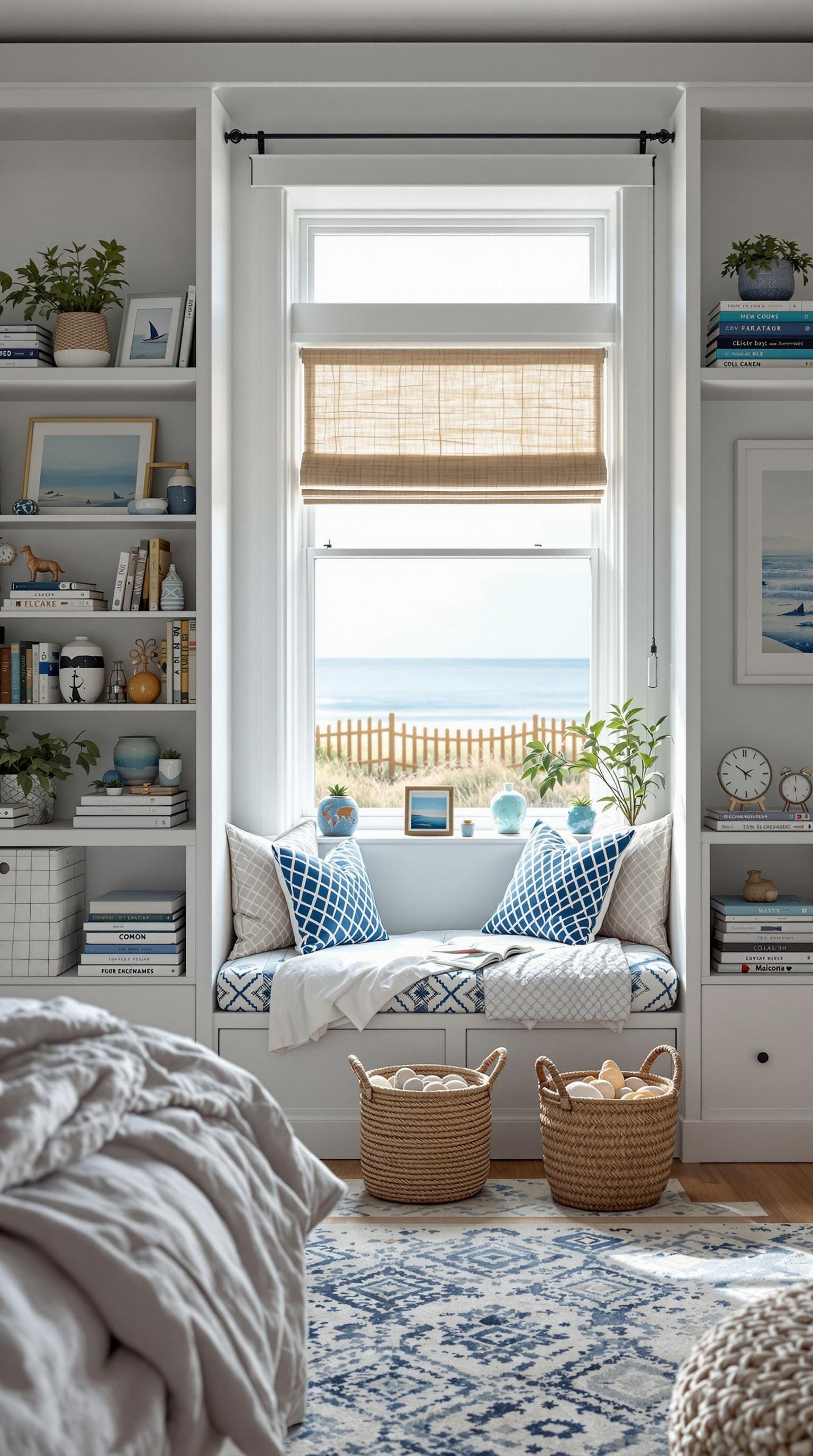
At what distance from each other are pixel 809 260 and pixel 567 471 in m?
0.96

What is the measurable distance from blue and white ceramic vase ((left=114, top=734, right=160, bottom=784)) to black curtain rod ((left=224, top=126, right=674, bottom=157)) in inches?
74.4

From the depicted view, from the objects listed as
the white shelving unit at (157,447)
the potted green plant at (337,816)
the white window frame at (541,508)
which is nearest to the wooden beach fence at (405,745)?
the white window frame at (541,508)

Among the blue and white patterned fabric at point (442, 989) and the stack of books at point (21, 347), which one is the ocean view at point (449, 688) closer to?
the blue and white patterned fabric at point (442, 989)

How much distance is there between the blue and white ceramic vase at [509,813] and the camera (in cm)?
395

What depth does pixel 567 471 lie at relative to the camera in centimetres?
396

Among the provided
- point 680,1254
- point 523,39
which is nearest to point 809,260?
point 523,39

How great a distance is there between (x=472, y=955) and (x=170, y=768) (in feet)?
3.53

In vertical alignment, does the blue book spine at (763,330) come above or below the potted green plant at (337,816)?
above

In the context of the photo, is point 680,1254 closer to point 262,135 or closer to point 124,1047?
point 124,1047

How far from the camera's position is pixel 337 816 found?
3.90 m

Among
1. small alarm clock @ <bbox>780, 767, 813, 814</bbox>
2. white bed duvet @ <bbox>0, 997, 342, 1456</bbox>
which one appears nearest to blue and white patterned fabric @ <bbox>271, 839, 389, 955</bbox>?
small alarm clock @ <bbox>780, 767, 813, 814</bbox>

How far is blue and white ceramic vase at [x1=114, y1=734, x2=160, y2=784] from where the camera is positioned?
3.63 m

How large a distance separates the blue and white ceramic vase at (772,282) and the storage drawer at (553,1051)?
2.17 meters

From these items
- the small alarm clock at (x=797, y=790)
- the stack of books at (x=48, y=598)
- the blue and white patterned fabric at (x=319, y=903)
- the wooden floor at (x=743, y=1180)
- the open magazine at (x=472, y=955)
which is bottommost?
the wooden floor at (x=743, y=1180)
